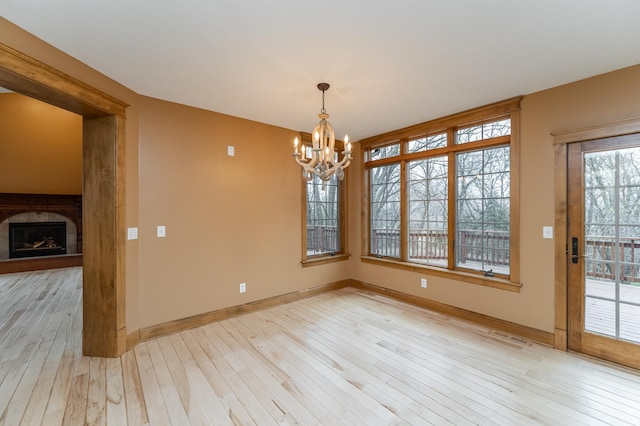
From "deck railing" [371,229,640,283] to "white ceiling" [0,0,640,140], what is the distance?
1629 millimetres

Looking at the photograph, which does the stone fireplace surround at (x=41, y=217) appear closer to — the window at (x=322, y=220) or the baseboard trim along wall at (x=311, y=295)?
the baseboard trim along wall at (x=311, y=295)

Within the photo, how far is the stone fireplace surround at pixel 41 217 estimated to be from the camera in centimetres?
579

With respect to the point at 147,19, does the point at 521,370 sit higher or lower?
lower

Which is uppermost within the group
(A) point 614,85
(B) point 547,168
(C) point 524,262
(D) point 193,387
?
(A) point 614,85

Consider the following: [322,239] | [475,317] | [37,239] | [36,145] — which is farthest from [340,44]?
[37,239]

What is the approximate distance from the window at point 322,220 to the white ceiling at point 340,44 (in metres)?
1.77

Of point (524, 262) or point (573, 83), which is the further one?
point (524, 262)

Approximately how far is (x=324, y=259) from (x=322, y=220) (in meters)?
0.69

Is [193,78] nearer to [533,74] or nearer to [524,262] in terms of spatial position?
[533,74]

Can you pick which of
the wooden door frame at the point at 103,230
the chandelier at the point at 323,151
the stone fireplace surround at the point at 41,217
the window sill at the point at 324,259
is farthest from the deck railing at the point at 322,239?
the stone fireplace surround at the point at 41,217

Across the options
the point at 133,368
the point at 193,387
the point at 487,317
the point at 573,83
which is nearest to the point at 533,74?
the point at 573,83

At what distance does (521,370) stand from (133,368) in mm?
3466

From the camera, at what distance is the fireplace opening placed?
5.96m

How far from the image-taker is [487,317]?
3234mm
